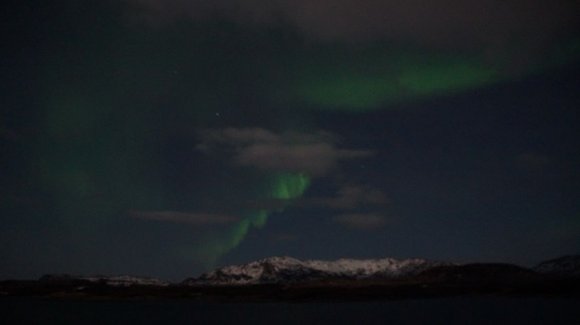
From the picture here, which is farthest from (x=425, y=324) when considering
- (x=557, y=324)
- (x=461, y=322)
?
(x=557, y=324)

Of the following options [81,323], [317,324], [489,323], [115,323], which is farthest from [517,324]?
[81,323]

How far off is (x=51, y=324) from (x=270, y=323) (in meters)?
51.7

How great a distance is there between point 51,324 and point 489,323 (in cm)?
9870

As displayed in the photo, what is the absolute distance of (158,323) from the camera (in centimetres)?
11331

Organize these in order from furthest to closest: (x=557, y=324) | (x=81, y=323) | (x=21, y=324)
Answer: (x=81, y=323), (x=21, y=324), (x=557, y=324)

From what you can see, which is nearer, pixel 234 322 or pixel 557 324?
pixel 557 324

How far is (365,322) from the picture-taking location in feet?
361

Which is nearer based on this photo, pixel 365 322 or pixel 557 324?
pixel 557 324

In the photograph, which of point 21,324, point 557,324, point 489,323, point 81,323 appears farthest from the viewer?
point 81,323

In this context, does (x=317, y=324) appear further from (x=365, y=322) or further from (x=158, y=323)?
(x=158, y=323)

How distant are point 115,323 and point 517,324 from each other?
297 feet

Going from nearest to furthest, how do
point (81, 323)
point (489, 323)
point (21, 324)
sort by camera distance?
point (489, 323)
point (21, 324)
point (81, 323)

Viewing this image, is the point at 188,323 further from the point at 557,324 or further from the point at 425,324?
the point at 557,324

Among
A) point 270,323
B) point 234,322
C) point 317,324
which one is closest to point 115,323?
point 234,322
